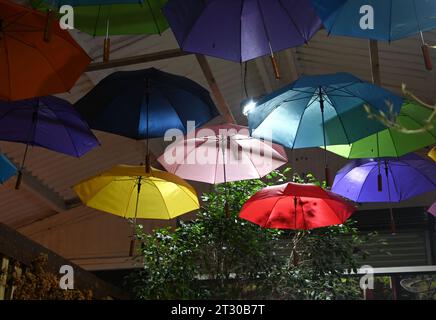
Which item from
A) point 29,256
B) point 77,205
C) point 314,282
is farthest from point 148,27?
point 77,205

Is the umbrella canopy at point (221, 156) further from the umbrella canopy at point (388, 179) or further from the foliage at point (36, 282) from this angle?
the foliage at point (36, 282)

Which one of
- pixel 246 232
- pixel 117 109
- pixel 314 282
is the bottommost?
pixel 314 282

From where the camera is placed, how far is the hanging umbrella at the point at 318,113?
3.91 m

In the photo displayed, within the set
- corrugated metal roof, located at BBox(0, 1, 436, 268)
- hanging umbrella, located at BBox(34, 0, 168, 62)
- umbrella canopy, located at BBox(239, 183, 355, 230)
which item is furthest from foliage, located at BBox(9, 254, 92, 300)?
corrugated metal roof, located at BBox(0, 1, 436, 268)

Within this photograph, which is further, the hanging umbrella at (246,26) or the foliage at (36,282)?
the foliage at (36,282)

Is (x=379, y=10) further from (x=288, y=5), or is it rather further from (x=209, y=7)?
(x=209, y=7)

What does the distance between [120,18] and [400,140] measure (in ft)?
7.00

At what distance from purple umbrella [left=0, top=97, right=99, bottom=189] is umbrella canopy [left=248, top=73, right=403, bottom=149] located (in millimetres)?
1305

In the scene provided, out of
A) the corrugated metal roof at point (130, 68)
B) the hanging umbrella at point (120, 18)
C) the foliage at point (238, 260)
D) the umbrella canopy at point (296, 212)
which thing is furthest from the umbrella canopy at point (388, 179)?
the hanging umbrella at point (120, 18)

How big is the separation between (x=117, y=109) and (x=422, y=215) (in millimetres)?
5539

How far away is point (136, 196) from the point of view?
16.5 feet

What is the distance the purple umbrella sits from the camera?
445cm

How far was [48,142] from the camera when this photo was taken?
461 cm

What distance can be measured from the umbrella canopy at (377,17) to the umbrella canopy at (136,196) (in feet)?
6.04
